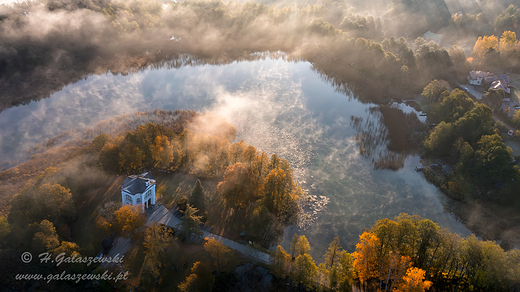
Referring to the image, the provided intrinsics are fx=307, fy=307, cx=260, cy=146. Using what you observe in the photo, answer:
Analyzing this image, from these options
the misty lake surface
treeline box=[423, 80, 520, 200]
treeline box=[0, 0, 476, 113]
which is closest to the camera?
the misty lake surface

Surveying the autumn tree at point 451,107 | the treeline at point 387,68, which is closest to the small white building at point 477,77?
the treeline at point 387,68

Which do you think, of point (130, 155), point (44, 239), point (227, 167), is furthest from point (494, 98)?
point (44, 239)

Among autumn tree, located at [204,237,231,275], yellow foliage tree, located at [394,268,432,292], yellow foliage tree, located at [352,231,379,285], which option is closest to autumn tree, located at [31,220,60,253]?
autumn tree, located at [204,237,231,275]

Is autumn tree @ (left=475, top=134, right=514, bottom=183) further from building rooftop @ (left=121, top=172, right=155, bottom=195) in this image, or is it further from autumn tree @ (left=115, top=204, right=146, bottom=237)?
autumn tree @ (left=115, top=204, right=146, bottom=237)

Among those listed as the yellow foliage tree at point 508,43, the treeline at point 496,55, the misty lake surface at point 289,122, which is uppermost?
the yellow foliage tree at point 508,43

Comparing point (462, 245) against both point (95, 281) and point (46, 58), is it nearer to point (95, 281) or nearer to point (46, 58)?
point (95, 281)

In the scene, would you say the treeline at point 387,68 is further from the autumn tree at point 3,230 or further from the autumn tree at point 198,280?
the autumn tree at point 3,230
